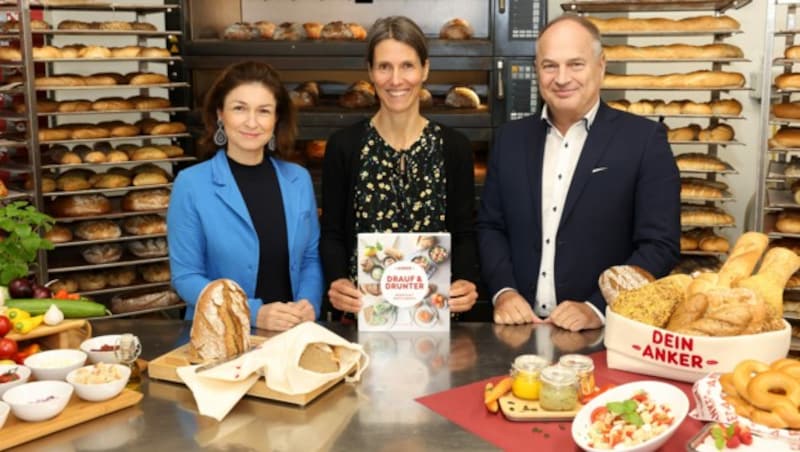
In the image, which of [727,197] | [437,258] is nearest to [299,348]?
[437,258]

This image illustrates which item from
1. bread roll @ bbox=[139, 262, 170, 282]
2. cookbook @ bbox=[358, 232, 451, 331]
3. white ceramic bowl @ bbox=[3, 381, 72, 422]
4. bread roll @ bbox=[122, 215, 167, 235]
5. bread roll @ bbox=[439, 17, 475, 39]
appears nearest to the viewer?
white ceramic bowl @ bbox=[3, 381, 72, 422]

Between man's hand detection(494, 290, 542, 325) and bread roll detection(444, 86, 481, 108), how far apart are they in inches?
84.7

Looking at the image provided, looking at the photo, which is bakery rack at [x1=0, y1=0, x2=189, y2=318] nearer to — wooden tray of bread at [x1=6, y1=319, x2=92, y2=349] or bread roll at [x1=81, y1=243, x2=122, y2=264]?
bread roll at [x1=81, y1=243, x2=122, y2=264]

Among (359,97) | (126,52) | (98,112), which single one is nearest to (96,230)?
(98,112)

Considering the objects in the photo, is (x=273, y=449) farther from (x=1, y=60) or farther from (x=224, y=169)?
(x=1, y=60)

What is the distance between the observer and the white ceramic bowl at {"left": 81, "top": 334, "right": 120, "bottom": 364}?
1887 millimetres

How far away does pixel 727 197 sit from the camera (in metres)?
4.38

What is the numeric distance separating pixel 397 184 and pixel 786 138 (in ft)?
8.25

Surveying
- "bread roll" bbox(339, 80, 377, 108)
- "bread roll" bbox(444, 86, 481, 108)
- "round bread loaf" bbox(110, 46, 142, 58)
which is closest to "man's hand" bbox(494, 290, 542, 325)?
"bread roll" bbox(444, 86, 481, 108)

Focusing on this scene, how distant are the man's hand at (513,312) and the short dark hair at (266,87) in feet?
2.90

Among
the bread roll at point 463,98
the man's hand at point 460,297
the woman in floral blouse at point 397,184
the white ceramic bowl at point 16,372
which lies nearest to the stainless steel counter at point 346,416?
the white ceramic bowl at point 16,372

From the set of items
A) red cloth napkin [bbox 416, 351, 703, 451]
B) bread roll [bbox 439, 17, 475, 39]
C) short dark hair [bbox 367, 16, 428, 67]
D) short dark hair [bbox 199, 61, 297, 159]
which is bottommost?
red cloth napkin [bbox 416, 351, 703, 451]

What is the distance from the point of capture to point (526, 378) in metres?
1.75

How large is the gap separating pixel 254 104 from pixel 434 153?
2.15ft
